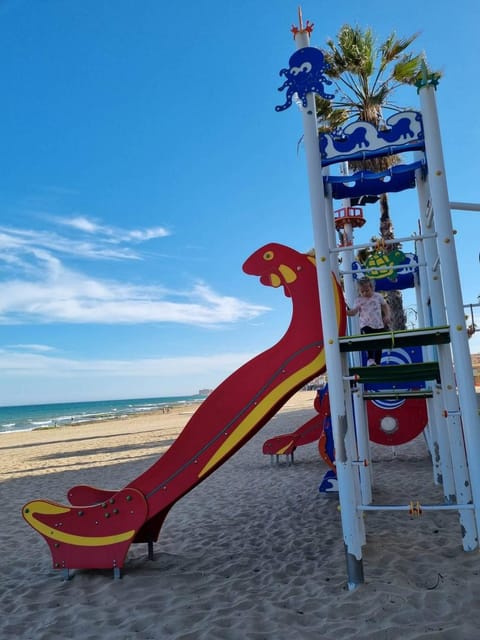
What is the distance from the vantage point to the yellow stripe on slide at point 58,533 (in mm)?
4844

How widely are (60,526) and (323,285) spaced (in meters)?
3.37

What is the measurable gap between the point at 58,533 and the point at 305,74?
188 inches

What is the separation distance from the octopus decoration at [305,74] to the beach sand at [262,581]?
159 inches

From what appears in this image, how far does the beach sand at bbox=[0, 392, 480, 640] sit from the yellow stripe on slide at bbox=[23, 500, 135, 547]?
315 millimetres

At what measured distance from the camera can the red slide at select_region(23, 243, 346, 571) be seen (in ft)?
15.1

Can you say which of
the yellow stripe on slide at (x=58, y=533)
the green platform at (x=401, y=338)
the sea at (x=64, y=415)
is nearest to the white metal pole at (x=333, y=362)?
the green platform at (x=401, y=338)

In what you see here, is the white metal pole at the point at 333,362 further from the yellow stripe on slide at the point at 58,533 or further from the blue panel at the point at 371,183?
the yellow stripe on slide at the point at 58,533

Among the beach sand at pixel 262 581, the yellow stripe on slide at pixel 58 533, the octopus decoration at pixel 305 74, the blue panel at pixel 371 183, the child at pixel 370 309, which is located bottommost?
the beach sand at pixel 262 581

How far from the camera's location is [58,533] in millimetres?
4930

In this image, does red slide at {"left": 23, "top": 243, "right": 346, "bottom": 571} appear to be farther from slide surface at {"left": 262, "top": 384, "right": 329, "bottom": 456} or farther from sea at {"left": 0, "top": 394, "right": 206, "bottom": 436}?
sea at {"left": 0, "top": 394, "right": 206, "bottom": 436}

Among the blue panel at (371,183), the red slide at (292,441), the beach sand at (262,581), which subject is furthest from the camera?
the red slide at (292,441)

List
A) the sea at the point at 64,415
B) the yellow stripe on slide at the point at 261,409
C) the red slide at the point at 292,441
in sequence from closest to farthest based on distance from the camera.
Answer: the yellow stripe on slide at the point at 261,409 < the red slide at the point at 292,441 < the sea at the point at 64,415

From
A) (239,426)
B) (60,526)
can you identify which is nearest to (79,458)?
(60,526)

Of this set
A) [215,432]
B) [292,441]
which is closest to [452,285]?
[215,432]
